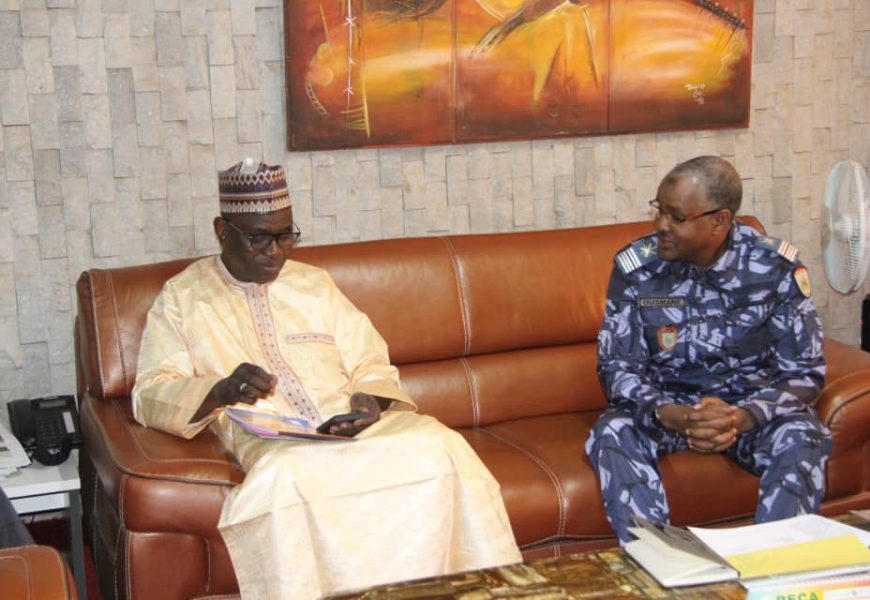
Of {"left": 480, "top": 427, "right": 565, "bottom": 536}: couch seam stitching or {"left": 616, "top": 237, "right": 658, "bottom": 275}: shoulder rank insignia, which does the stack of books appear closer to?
{"left": 480, "top": 427, "right": 565, "bottom": 536}: couch seam stitching

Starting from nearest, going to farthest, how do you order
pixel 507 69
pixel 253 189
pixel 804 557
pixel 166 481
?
1. pixel 804 557
2. pixel 166 481
3. pixel 253 189
4. pixel 507 69

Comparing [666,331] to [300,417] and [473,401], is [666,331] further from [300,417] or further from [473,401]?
[300,417]

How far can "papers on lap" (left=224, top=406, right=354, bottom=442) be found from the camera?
8.23ft

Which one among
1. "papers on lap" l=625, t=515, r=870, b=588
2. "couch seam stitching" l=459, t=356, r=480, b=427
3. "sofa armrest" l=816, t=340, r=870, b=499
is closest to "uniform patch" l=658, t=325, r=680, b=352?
"sofa armrest" l=816, t=340, r=870, b=499

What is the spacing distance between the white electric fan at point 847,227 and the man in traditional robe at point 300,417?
156 cm

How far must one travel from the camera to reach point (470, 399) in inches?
133

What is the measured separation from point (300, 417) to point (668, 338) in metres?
1.08

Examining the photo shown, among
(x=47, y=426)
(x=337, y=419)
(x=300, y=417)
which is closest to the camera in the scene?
(x=337, y=419)

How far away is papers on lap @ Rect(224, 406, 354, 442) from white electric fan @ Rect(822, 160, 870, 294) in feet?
6.13

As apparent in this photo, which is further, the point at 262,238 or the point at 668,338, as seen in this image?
the point at 668,338

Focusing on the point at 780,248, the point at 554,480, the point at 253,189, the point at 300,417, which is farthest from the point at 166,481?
the point at 780,248

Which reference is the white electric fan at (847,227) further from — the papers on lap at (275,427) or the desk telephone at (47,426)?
the desk telephone at (47,426)

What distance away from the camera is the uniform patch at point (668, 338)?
309cm

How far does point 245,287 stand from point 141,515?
74 centimetres
